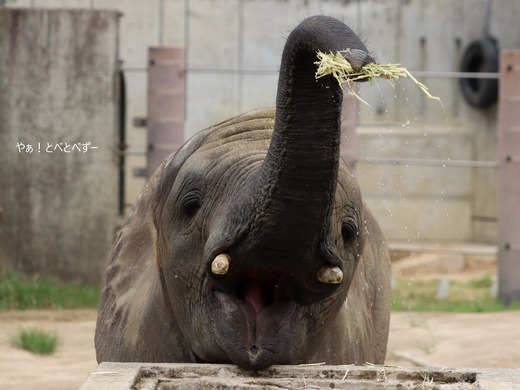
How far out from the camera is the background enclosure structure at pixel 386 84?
1501 cm

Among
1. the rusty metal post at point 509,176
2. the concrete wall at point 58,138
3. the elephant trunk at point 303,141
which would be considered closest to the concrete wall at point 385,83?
the concrete wall at point 58,138

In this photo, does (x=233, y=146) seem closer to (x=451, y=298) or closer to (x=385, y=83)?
(x=451, y=298)

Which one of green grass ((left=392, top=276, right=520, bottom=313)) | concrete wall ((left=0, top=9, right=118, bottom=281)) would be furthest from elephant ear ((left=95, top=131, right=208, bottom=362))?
concrete wall ((left=0, top=9, right=118, bottom=281))

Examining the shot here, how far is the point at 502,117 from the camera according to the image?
11.6 metres

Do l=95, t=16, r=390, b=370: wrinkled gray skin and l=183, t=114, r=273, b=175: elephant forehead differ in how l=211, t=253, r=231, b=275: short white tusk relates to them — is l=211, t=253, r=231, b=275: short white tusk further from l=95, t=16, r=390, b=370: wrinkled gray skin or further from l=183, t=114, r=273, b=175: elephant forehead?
l=183, t=114, r=273, b=175: elephant forehead

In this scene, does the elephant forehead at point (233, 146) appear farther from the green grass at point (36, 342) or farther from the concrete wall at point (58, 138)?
the concrete wall at point (58, 138)

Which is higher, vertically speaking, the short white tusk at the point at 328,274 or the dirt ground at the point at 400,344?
the short white tusk at the point at 328,274

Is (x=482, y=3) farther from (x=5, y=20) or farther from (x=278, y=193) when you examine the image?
(x=278, y=193)

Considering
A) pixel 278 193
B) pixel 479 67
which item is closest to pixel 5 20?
pixel 479 67

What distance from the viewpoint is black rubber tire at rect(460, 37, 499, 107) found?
52.1ft

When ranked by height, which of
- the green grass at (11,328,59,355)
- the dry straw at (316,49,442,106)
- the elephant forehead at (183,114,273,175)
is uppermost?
the dry straw at (316,49,442,106)

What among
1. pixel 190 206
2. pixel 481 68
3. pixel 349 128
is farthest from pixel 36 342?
pixel 481 68

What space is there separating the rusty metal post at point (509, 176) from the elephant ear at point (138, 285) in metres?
6.99

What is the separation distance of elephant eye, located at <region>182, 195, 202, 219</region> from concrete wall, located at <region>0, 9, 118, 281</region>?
7741 mm
